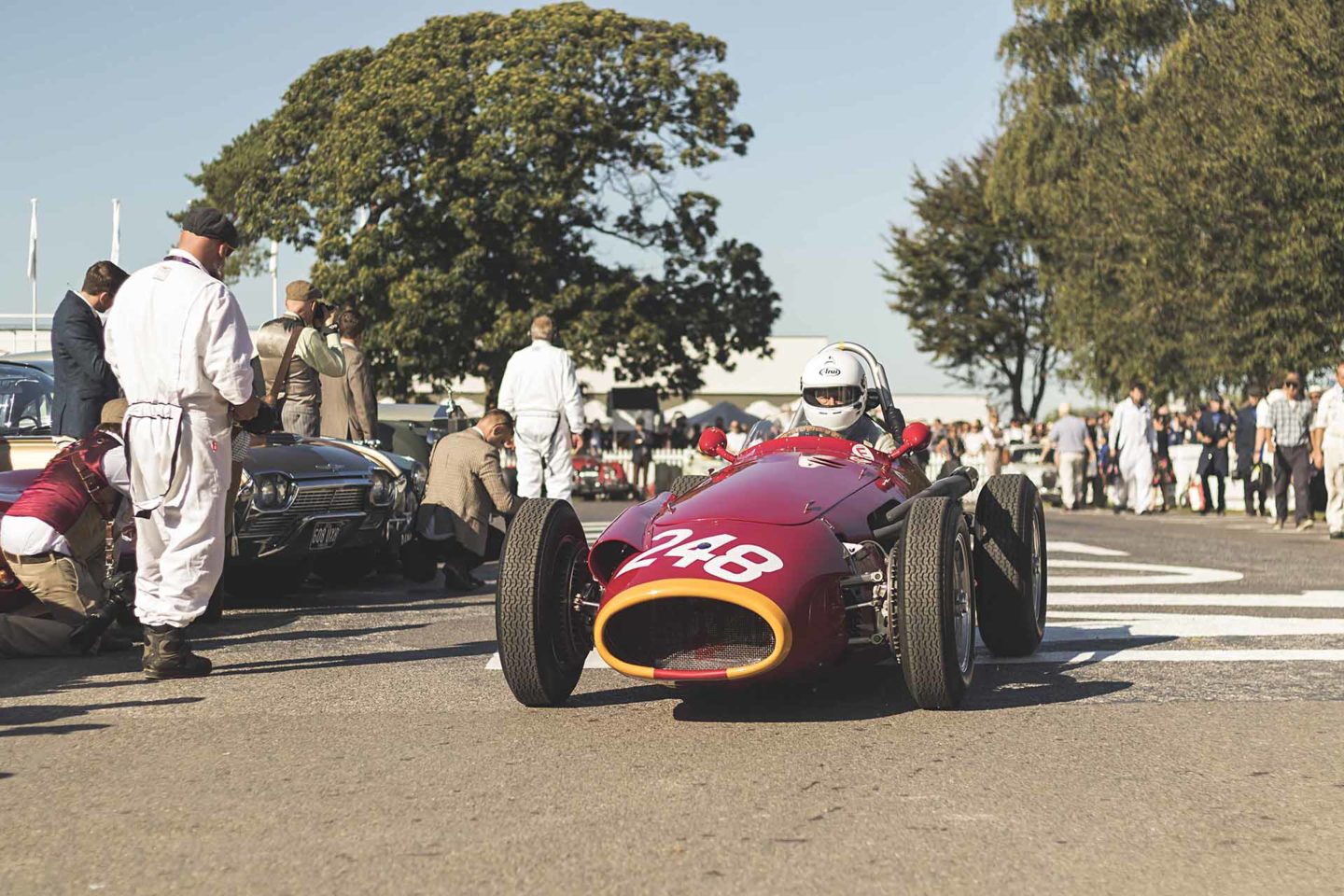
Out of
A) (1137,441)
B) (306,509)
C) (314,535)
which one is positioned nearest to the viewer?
(306,509)

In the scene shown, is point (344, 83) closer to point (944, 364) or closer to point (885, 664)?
point (944, 364)

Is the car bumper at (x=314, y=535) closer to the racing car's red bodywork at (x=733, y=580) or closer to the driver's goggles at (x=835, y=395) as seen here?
the driver's goggles at (x=835, y=395)

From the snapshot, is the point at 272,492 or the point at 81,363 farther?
the point at 272,492

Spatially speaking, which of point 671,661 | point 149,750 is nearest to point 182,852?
point 149,750

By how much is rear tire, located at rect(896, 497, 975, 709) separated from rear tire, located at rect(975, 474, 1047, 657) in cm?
122

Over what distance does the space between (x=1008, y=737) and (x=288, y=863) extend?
2657 mm

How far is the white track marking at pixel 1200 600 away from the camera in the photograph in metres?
10.2

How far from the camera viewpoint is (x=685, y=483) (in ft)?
24.5

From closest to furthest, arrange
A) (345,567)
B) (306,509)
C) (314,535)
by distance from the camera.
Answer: (306,509)
(314,535)
(345,567)

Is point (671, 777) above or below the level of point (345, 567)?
below

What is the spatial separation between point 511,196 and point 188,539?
31116 mm

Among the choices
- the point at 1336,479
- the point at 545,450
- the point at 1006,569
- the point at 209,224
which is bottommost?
the point at 1006,569

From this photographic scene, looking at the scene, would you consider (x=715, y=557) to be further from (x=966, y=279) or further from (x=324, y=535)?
(x=966, y=279)

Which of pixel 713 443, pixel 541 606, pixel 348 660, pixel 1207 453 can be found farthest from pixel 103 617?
pixel 1207 453
